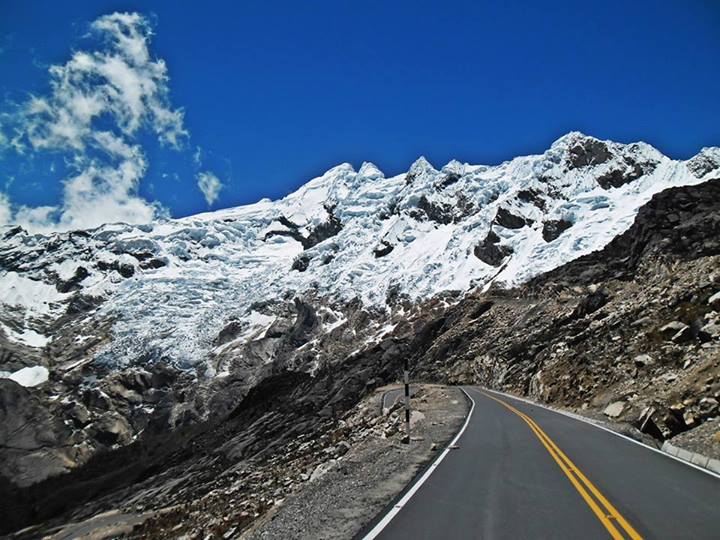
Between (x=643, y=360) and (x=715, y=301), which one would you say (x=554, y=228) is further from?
(x=643, y=360)

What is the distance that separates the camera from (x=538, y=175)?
197 m

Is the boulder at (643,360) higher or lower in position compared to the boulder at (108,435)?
higher

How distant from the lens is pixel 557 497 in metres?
9.12

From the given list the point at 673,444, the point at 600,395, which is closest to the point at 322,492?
the point at 673,444

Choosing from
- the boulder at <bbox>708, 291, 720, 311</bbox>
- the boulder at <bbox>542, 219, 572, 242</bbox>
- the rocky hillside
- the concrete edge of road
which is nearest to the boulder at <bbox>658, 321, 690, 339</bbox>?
the rocky hillside

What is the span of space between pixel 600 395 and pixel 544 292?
226 feet

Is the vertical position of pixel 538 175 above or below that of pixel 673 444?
above

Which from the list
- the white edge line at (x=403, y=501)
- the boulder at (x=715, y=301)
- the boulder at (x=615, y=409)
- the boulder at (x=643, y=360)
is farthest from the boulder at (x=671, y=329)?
the white edge line at (x=403, y=501)

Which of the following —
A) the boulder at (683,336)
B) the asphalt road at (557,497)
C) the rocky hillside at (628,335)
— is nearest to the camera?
→ the asphalt road at (557,497)

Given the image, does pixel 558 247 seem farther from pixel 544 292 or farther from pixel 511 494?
pixel 511 494

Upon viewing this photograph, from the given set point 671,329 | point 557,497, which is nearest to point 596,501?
point 557,497

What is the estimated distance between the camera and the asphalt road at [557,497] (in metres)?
7.52

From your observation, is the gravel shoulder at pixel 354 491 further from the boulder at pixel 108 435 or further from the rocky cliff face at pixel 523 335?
the boulder at pixel 108 435

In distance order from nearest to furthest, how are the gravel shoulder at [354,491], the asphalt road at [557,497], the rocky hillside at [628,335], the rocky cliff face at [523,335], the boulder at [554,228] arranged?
Result: the asphalt road at [557,497]
the gravel shoulder at [354,491]
the rocky hillside at [628,335]
the rocky cliff face at [523,335]
the boulder at [554,228]
